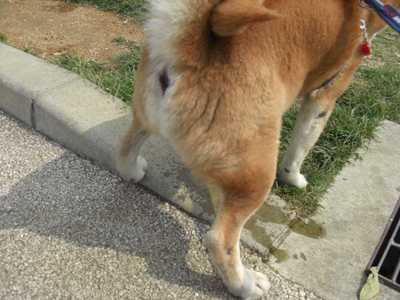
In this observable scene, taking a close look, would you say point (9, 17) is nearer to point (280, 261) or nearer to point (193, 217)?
point (193, 217)

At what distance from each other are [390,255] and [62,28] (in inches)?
173

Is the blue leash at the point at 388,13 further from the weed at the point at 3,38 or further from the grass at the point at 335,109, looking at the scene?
the weed at the point at 3,38

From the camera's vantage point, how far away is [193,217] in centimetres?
255

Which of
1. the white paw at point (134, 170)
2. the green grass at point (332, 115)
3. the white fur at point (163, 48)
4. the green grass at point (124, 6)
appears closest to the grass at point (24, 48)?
the green grass at point (332, 115)

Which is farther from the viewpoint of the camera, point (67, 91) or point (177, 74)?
point (67, 91)

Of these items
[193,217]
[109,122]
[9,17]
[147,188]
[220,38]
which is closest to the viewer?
[220,38]

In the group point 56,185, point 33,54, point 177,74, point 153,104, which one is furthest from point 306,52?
point 33,54

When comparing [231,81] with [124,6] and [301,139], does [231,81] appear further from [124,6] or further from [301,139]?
[124,6]

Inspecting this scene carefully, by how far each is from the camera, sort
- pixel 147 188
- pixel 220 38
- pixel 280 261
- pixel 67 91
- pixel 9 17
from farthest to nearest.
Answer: pixel 9 17, pixel 67 91, pixel 147 188, pixel 280 261, pixel 220 38

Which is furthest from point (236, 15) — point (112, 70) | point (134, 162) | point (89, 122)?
point (112, 70)

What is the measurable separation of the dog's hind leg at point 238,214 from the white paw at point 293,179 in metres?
0.93

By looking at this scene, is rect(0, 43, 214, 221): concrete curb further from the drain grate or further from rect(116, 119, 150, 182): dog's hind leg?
the drain grate

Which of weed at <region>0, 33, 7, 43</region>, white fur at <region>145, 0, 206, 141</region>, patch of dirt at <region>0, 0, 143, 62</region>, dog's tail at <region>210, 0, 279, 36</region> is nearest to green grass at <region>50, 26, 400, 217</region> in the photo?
patch of dirt at <region>0, 0, 143, 62</region>

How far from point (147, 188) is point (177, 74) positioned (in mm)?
1325
